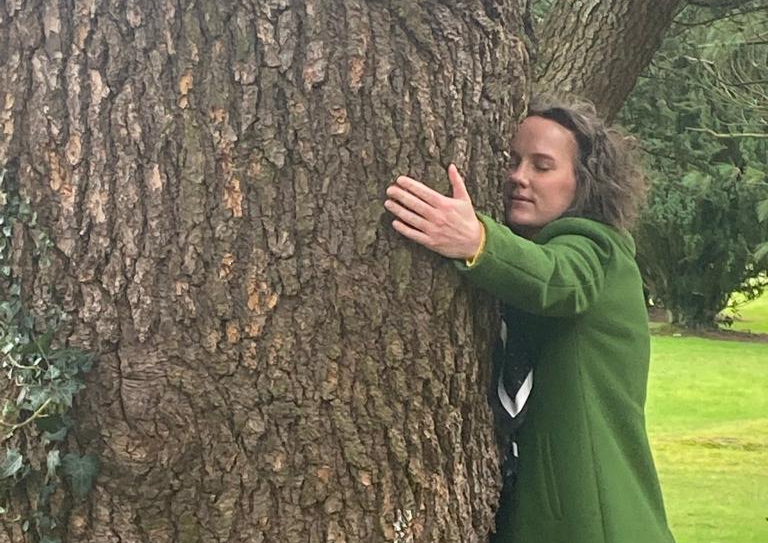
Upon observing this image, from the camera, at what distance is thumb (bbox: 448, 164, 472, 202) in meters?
2.04

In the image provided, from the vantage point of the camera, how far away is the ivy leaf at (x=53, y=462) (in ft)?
6.25

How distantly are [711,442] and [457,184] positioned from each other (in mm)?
9640

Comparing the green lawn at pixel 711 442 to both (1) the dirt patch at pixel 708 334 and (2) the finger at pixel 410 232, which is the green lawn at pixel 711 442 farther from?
(2) the finger at pixel 410 232

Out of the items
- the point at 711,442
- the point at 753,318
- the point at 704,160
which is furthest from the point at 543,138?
the point at 753,318

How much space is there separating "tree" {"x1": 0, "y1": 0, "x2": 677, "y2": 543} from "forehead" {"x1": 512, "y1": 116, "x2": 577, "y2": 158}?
0.41m

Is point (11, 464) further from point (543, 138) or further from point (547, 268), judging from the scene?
point (543, 138)

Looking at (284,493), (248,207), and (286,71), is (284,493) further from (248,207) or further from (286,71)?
(286,71)

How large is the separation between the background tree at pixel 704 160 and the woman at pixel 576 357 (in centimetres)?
263

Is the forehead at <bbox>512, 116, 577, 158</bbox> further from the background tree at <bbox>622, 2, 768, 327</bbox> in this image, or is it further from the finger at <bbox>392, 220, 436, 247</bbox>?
the background tree at <bbox>622, 2, 768, 327</bbox>

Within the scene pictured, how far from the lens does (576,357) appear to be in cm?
230

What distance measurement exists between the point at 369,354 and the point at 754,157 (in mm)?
16906

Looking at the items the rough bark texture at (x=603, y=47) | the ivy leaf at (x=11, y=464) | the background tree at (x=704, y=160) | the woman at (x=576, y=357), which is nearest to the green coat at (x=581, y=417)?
the woman at (x=576, y=357)

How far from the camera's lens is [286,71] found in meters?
1.89

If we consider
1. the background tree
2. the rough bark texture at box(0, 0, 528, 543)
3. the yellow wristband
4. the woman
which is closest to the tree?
the rough bark texture at box(0, 0, 528, 543)
